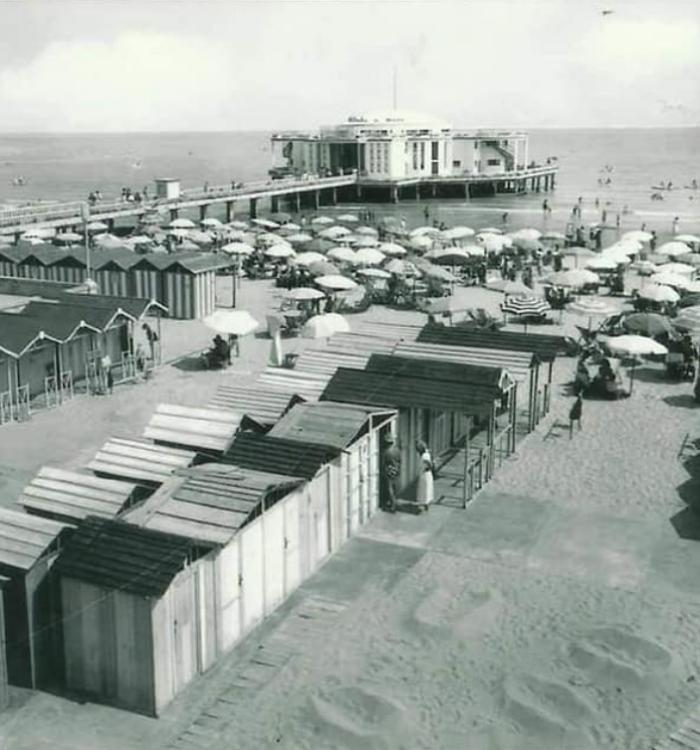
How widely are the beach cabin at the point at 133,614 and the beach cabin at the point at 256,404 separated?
4.90 metres

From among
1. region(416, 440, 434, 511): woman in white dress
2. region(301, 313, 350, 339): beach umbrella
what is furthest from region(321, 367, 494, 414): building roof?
region(301, 313, 350, 339): beach umbrella

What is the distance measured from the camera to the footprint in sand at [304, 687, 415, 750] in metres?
9.84

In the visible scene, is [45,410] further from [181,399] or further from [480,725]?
[480,725]

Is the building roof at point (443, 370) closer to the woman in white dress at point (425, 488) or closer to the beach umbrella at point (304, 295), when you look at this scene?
the woman in white dress at point (425, 488)

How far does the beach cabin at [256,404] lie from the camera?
15852 mm

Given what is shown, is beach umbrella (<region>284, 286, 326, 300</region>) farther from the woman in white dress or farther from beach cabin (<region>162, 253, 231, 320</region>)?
the woman in white dress

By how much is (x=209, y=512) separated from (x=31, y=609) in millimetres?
2276

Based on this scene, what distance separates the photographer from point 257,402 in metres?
16.7

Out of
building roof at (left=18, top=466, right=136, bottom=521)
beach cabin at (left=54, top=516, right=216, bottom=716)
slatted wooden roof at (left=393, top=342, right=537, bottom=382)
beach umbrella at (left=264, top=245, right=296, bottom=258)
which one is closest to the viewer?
beach cabin at (left=54, top=516, right=216, bottom=716)

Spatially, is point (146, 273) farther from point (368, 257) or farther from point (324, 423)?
point (324, 423)

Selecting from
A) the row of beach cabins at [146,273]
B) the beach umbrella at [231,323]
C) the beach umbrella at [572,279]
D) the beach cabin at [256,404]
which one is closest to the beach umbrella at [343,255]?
the row of beach cabins at [146,273]

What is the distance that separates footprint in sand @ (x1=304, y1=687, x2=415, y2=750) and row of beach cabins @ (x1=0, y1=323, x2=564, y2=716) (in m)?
1.57

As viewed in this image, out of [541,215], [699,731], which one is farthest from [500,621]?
[541,215]

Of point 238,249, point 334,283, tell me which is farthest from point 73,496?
point 238,249
